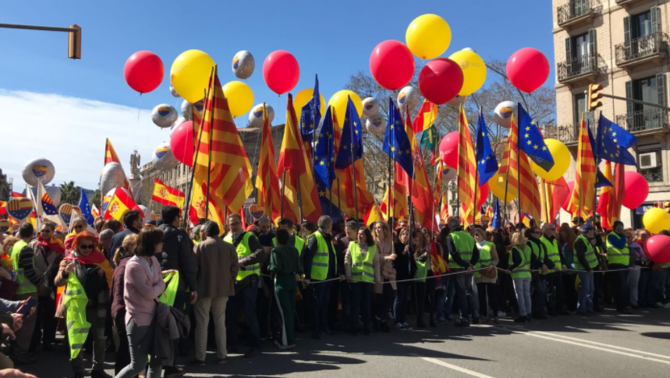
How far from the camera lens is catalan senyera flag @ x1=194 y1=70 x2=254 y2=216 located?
9.88m

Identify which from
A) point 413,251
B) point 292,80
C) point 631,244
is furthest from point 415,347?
point 292,80

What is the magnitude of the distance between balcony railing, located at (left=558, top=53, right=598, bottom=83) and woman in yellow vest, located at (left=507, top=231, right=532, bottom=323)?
2276cm

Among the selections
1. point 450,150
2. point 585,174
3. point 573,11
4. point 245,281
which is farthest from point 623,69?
point 245,281

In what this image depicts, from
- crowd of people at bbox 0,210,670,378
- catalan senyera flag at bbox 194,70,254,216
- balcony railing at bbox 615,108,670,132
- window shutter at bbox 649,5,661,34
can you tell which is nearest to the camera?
crowd of people at bbox 0,210,670,378

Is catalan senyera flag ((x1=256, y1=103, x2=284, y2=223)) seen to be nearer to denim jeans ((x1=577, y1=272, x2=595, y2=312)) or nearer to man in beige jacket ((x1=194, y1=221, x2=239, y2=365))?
man in beige jacket ((x1=194, y1=221, x2=239, y2=365))

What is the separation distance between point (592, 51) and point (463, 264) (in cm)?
2467

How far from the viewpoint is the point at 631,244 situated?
42.3ft

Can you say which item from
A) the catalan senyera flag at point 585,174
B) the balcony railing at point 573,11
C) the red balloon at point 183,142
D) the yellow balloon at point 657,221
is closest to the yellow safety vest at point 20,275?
the red balloon at point 183,142

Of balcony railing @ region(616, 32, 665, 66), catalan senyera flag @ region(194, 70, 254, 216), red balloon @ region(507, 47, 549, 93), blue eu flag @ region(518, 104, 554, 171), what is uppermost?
balcony railing @ region(616, 32, 665, 66)

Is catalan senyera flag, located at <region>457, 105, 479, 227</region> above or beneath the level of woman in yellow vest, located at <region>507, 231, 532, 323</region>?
above

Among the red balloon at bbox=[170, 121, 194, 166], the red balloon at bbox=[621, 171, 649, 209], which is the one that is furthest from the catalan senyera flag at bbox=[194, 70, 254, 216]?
the red balloon at bbox=[621, 171, 649, 209]

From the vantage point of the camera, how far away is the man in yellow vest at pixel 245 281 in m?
7.95

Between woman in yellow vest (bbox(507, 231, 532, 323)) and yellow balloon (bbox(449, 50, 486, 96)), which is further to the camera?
yellow balloon (bbox(449, 50, 486, 96))

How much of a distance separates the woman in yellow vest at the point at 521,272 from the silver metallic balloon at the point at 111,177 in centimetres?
1094
